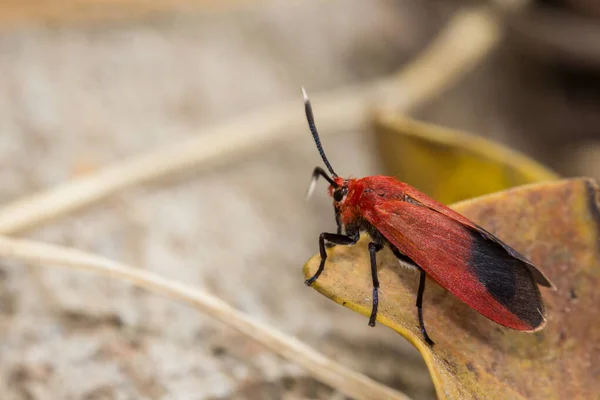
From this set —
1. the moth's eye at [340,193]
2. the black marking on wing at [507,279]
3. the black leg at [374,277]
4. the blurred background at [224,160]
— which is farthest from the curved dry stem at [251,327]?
the moth's eye at [340,193]

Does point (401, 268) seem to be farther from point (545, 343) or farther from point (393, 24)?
point (393, 24)

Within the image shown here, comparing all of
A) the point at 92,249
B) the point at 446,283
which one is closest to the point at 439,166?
the point at 446,283

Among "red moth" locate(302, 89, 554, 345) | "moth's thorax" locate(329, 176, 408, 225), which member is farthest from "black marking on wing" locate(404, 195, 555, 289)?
"moth's thorax" locate(329, 176, 408, 225)

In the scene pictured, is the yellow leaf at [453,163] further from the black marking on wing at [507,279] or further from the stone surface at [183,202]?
the stone surface at [183,202]

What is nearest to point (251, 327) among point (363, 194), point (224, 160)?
point (363, 194)

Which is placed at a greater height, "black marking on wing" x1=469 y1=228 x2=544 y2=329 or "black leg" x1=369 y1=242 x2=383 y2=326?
"black leg" x1=369 y1=242 x2=383 y2=326

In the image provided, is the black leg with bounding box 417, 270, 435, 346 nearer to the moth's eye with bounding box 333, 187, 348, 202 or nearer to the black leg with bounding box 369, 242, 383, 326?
the black leg with bounding box 369, 242, 383, 326

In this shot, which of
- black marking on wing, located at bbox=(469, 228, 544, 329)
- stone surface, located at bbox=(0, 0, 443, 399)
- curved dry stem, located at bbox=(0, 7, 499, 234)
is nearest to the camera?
black marking on wing, located at bbox=(469, 228, 544, 329)
